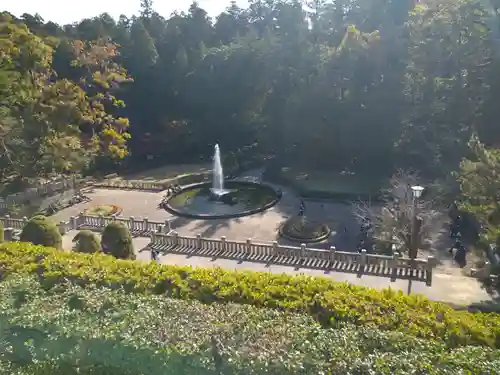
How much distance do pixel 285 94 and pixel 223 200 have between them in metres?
13.8

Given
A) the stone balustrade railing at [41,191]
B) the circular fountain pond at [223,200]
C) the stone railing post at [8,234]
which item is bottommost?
the circular fountain pond at [223,200]

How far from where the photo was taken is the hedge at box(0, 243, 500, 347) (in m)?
8.03

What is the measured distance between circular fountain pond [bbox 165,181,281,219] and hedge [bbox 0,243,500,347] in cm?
1459

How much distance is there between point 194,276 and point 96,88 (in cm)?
3136

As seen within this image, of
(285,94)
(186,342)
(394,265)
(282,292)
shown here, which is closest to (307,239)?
(394,265)

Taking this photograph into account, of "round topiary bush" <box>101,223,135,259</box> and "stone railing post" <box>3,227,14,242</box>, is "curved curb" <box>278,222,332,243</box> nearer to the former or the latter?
"round topiary bush" <box>101,223,135,259</box>

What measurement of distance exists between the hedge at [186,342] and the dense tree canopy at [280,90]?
1794cm

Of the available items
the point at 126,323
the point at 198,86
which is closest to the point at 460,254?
the point at 126,323

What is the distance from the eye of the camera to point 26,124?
2550cm

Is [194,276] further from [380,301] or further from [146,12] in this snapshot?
[146,12]

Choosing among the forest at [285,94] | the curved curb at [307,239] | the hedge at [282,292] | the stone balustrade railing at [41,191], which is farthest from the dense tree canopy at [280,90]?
the hedge at [282,292]

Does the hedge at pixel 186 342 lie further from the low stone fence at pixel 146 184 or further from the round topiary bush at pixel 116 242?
the low stone fence at pixel 146 184

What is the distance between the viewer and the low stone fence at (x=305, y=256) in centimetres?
1564

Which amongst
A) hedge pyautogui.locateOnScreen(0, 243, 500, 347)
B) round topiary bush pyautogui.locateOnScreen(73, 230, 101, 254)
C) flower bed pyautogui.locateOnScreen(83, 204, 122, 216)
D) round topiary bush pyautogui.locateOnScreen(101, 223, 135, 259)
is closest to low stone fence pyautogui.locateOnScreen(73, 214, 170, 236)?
flower bed pyautogui.locateOnScreen(83, 204, 122, 216)
